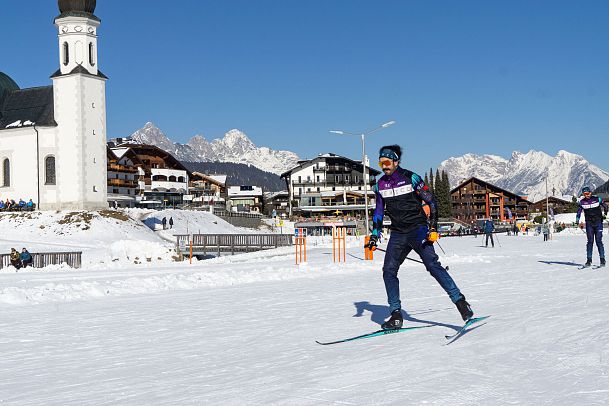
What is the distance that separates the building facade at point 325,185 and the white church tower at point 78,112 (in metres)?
60.8

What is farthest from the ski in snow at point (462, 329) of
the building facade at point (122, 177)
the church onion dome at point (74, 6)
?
the building facade at point (122, 177)

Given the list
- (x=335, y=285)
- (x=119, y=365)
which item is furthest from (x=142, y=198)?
(x=119, y=365)

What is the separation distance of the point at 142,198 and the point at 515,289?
100769mm

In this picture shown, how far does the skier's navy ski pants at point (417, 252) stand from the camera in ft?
26.0

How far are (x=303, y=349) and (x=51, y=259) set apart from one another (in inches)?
1084

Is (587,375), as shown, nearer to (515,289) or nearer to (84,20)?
(515,289)

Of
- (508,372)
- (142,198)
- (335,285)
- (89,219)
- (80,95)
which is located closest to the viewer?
(508,372)

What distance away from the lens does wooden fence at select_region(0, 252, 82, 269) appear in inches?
1251

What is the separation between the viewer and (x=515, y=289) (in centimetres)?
1280

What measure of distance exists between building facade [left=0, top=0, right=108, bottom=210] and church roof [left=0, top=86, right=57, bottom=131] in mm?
144

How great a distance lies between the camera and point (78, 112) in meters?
56.8

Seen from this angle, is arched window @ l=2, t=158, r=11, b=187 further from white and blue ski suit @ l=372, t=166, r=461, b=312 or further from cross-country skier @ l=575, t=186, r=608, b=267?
white and blue ski suit @ l=372, t=166, r=461, b=312

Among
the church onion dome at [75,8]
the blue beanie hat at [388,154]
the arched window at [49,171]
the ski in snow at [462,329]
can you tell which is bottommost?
the ski in snow at [462,329]

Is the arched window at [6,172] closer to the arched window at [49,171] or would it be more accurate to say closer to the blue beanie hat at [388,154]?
the arched window at [49,171]
